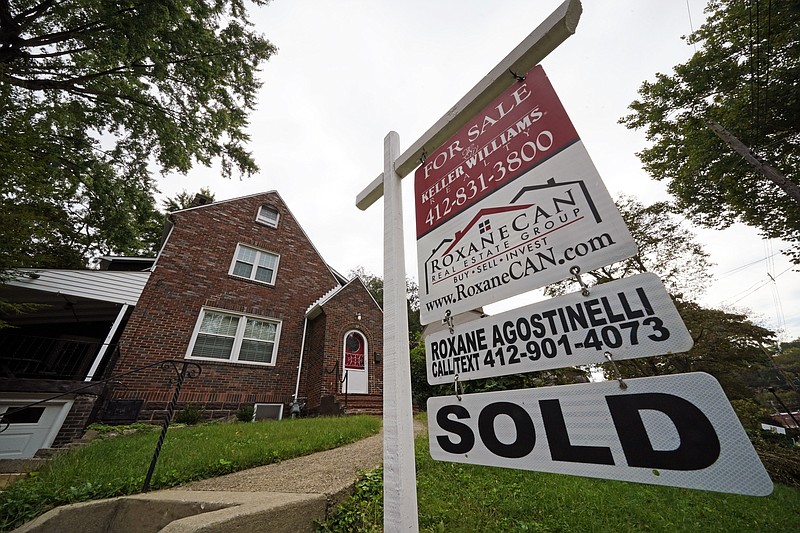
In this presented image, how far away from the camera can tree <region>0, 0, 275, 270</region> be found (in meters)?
4.82

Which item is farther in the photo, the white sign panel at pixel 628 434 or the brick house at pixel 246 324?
the brick house at pixel 246 324

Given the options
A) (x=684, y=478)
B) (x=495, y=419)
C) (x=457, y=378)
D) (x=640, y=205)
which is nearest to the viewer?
(x=684, y=478)

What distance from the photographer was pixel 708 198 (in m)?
9.12

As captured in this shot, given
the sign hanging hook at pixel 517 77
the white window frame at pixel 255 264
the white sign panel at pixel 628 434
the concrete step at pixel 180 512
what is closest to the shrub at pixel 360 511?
the concrete step at pixel 180 512

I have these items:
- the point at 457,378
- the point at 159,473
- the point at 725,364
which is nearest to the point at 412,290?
the point at 725,364

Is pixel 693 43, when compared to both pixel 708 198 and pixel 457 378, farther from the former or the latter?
pixel 457 378

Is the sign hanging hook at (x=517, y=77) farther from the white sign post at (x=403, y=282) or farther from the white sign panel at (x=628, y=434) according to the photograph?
the white sign panel at (x=628, y=434)

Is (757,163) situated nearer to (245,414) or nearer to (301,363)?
(301,363)

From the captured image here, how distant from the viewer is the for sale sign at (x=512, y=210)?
42.8 inches

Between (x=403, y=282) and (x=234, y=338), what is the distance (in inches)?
349

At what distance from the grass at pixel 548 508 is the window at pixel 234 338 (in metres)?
6.73

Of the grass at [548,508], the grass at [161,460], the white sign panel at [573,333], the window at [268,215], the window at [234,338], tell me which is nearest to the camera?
the white sign panel at [573,333]

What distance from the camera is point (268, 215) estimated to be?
11391mm

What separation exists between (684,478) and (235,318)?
405 inches
